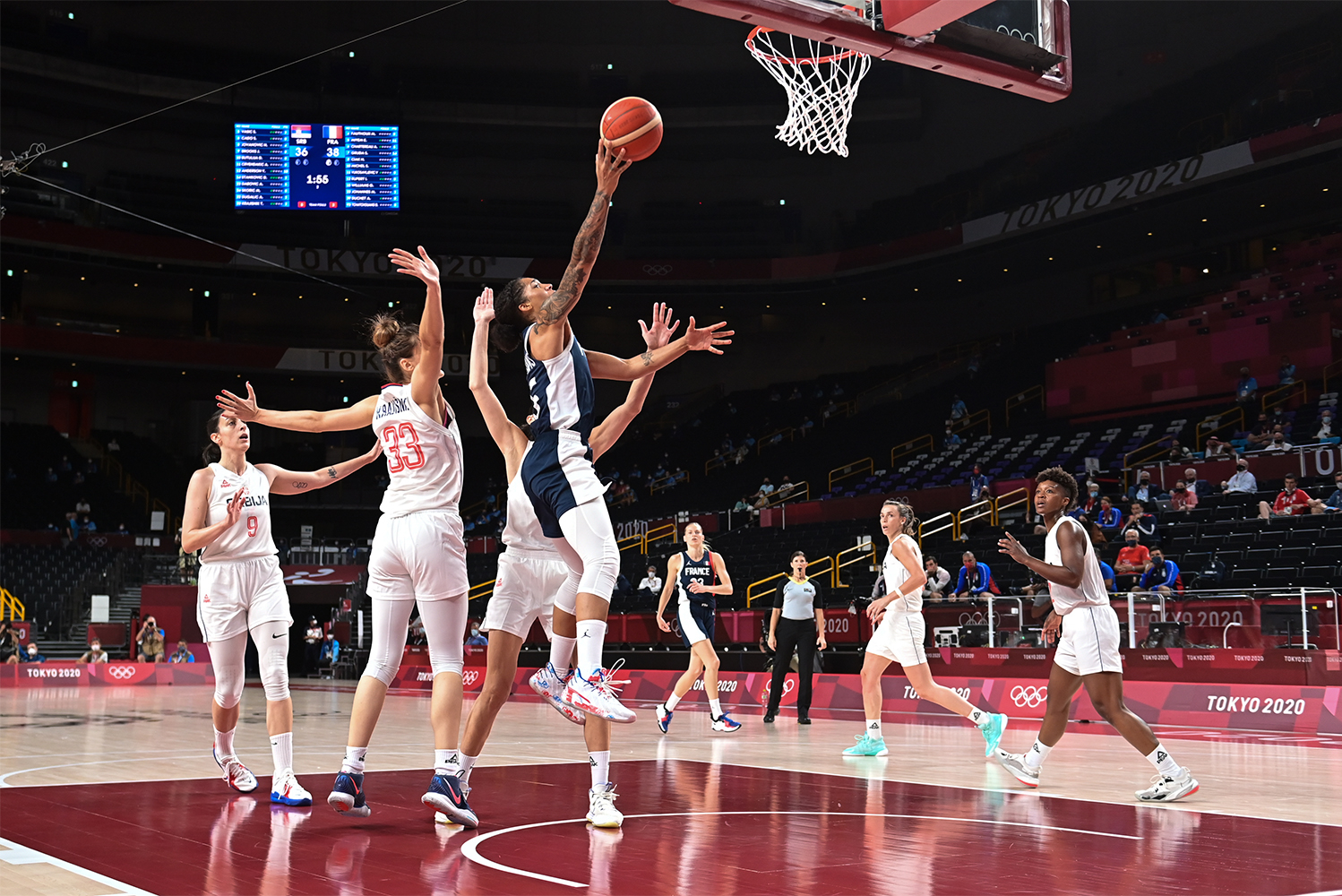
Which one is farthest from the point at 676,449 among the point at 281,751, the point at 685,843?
the point at 685,843

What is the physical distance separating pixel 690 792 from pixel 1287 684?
352 inches

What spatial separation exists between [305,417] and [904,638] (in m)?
5.65

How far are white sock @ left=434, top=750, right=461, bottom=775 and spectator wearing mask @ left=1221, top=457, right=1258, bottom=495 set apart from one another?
1655 cm

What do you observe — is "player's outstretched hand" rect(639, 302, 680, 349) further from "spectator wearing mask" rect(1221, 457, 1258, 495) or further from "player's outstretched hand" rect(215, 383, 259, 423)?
"spectator wearing mask" rect(1221, 457, 1258, 495)

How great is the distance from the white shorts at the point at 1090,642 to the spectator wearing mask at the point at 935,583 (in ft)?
30.8

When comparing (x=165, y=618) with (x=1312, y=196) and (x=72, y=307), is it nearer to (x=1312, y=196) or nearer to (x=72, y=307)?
(x=72, y=307)

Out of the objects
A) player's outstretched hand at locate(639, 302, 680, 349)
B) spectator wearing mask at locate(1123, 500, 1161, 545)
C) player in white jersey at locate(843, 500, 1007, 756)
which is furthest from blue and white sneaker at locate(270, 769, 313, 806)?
spectator wearing mask at locate(1123, 500, 1161, 545)

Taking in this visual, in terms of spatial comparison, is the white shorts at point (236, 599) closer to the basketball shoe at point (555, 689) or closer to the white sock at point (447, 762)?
the white sock at point (447, 762)

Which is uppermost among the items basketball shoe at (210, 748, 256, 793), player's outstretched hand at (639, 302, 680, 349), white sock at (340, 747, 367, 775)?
player's outstretched hand at (639, 302, 680, 349)

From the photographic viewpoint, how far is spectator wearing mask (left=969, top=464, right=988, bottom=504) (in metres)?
24.4

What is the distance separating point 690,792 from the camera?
7.18 metres

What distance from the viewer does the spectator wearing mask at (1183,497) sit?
19.1 meters

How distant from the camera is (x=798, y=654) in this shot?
1293 cm

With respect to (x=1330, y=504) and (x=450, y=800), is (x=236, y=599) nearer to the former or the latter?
(x=450, y=800)
